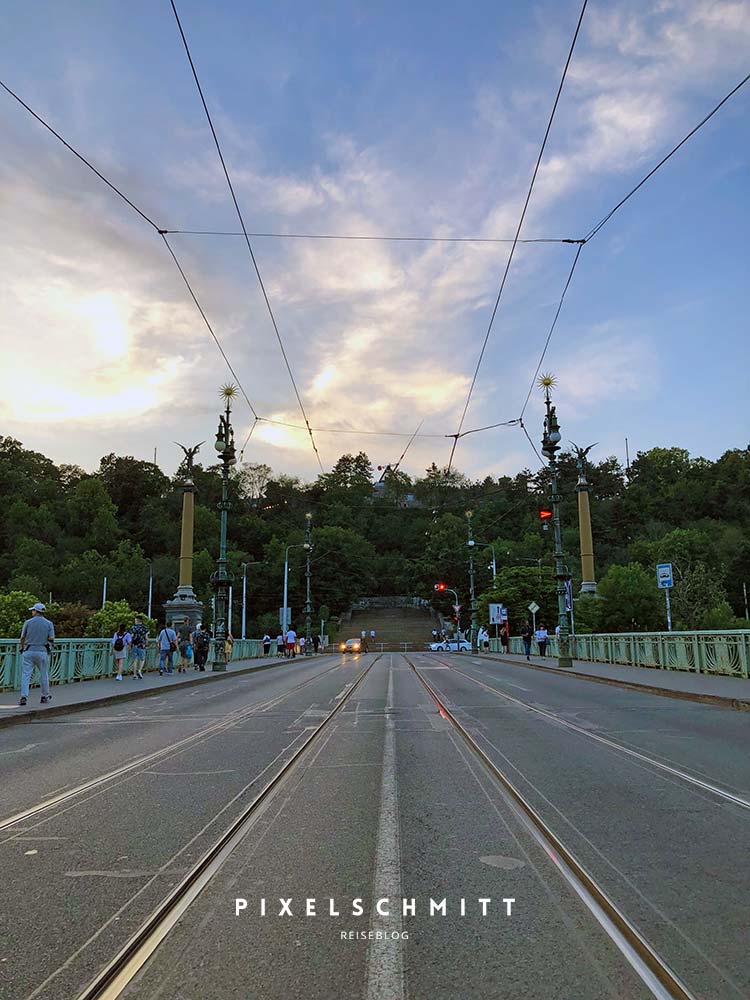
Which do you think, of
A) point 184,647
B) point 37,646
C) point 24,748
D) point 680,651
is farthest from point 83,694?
point 680,651

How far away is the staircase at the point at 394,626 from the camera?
96250 mm

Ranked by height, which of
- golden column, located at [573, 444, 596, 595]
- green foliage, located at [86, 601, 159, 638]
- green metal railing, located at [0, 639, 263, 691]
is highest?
golden column, located at [573, 444, 596, 595]

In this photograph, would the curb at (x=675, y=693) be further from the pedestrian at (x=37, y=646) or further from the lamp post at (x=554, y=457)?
the pedestrian at (x=37, y=646)

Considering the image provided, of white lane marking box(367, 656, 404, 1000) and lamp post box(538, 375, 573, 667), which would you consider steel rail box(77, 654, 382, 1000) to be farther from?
lamp post box(538, 375, 573, 667)

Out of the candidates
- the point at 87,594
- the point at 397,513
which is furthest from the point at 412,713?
the point at 397,513

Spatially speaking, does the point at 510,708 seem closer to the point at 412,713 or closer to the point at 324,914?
the point at 412,713

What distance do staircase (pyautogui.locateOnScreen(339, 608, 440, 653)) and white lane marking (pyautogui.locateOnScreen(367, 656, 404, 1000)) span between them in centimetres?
8434

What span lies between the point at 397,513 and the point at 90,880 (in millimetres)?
151161

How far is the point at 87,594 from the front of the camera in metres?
100

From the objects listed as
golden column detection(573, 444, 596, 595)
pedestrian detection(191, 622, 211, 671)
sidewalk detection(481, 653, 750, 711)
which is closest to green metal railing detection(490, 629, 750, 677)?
sidewalk detection(481, 653, 750, 711)

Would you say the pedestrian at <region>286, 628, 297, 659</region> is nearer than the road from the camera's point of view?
No

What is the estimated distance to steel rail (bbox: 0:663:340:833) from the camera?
6.06 m

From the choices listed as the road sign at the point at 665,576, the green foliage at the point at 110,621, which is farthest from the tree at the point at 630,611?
the green foliage at the point at 110,621

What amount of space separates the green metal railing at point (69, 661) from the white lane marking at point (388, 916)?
43.9ft
